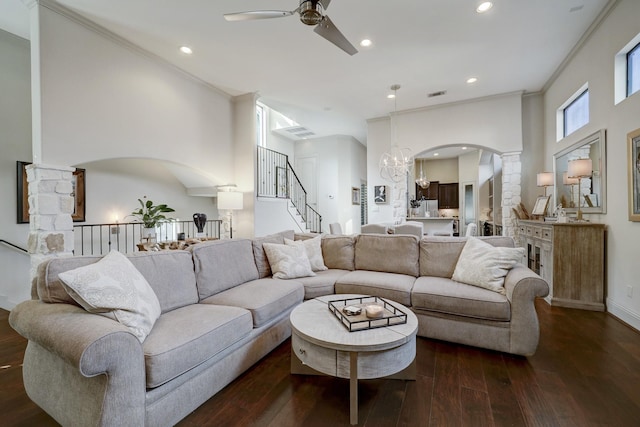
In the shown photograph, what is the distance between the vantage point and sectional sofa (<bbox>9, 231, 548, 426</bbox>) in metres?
1.31

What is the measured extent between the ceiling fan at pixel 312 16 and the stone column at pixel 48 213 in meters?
2.51

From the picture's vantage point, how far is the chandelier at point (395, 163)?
5.66 meters

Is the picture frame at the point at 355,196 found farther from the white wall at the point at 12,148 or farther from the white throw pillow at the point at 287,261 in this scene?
the white wall at the point at 12,148

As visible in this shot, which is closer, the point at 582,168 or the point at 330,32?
the point at 330,32

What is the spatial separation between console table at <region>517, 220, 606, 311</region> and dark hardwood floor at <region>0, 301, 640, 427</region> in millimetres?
1031

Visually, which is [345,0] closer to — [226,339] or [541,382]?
[226,339]

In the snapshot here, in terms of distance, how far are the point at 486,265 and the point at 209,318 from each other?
2367mm

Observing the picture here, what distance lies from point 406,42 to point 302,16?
6.90ft

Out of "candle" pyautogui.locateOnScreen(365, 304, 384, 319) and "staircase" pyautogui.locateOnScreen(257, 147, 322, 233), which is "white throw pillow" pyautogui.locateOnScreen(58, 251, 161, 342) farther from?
"staircase" pyautogui.locateOnScreen(257, 147, 322, 233)

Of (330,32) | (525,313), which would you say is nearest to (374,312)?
(525,313)

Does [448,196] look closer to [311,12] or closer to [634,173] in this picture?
[634,173]

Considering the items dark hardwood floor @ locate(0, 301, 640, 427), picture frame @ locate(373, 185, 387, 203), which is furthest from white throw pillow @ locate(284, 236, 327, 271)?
picture frame @ locate(373, 185, 387, 203)

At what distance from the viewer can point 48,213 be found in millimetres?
2928

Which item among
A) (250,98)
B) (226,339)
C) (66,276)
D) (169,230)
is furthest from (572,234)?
(169,230)
